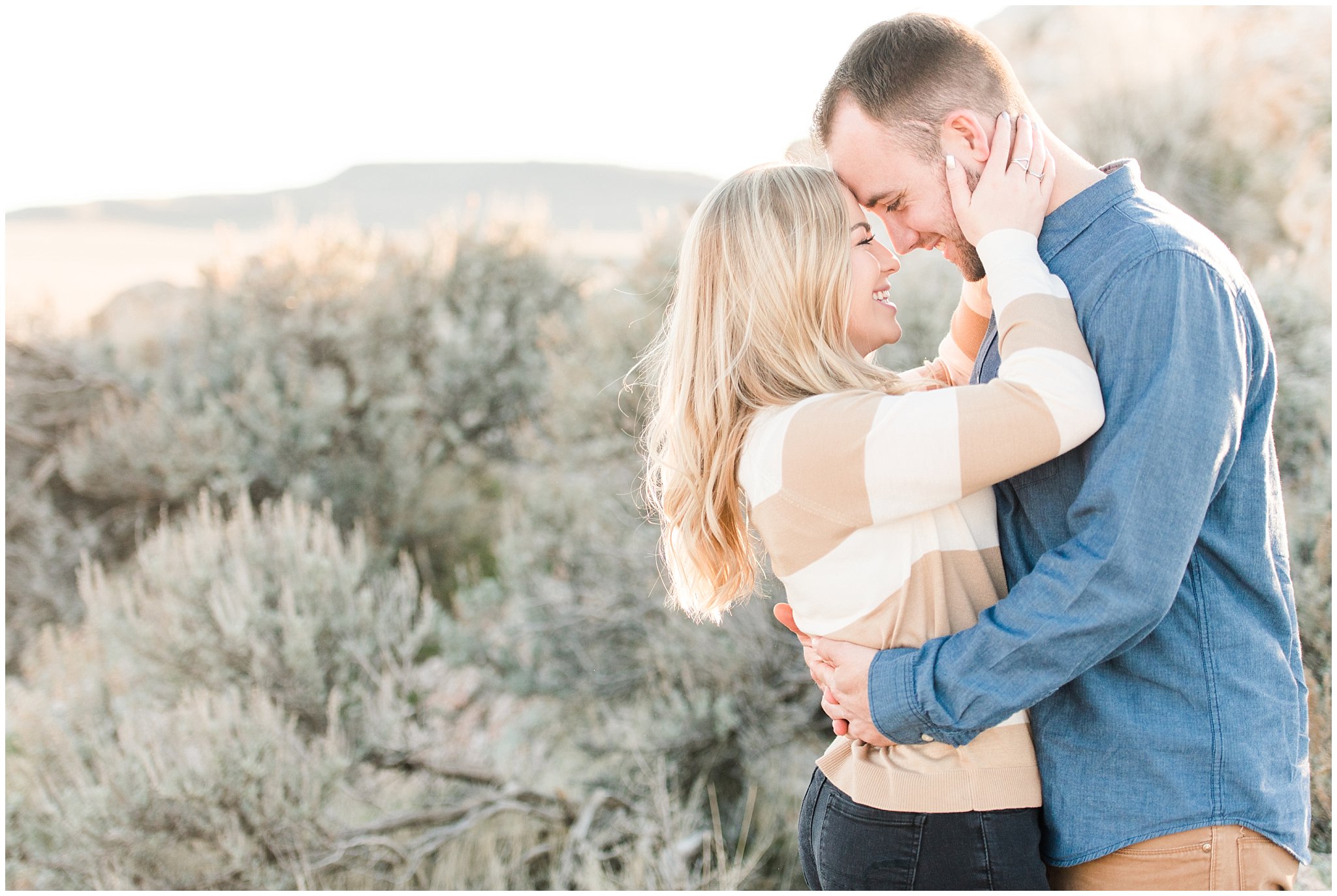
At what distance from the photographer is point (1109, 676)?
152cm

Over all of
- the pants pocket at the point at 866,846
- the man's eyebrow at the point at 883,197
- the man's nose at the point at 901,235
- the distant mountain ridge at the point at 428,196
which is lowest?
the pants pocket at the point at 866,846

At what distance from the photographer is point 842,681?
5.33ft

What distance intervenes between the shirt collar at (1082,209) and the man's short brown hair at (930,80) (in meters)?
0.25

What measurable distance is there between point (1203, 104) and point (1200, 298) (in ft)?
24.9

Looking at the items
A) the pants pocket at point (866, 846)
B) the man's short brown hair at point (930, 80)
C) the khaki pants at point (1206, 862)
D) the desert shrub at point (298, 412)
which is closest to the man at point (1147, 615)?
the khaki pants at point (1206, 862)

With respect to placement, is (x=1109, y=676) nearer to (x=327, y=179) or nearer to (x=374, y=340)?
(x=374, y=340)

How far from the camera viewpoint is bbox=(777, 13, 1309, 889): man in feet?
4.40

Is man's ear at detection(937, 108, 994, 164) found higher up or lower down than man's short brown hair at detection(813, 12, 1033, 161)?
lower down

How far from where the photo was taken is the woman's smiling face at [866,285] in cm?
178

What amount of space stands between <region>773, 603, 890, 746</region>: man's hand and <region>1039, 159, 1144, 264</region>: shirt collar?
0.79m

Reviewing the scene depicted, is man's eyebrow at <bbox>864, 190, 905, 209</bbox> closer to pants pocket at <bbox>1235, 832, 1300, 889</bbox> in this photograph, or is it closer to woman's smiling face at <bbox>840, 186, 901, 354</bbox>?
woman's smiling face at <bbox>840, 186, 901, 354</bbox>

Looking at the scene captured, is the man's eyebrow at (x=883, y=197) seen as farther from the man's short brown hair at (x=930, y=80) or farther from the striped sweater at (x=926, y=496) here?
the striped sweater at (x=926, y=496)

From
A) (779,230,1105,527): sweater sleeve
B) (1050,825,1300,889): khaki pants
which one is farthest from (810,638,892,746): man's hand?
(1050,825,1300,889): khaki pants

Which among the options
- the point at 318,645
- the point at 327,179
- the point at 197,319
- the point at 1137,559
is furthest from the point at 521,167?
the point at 1137,559
